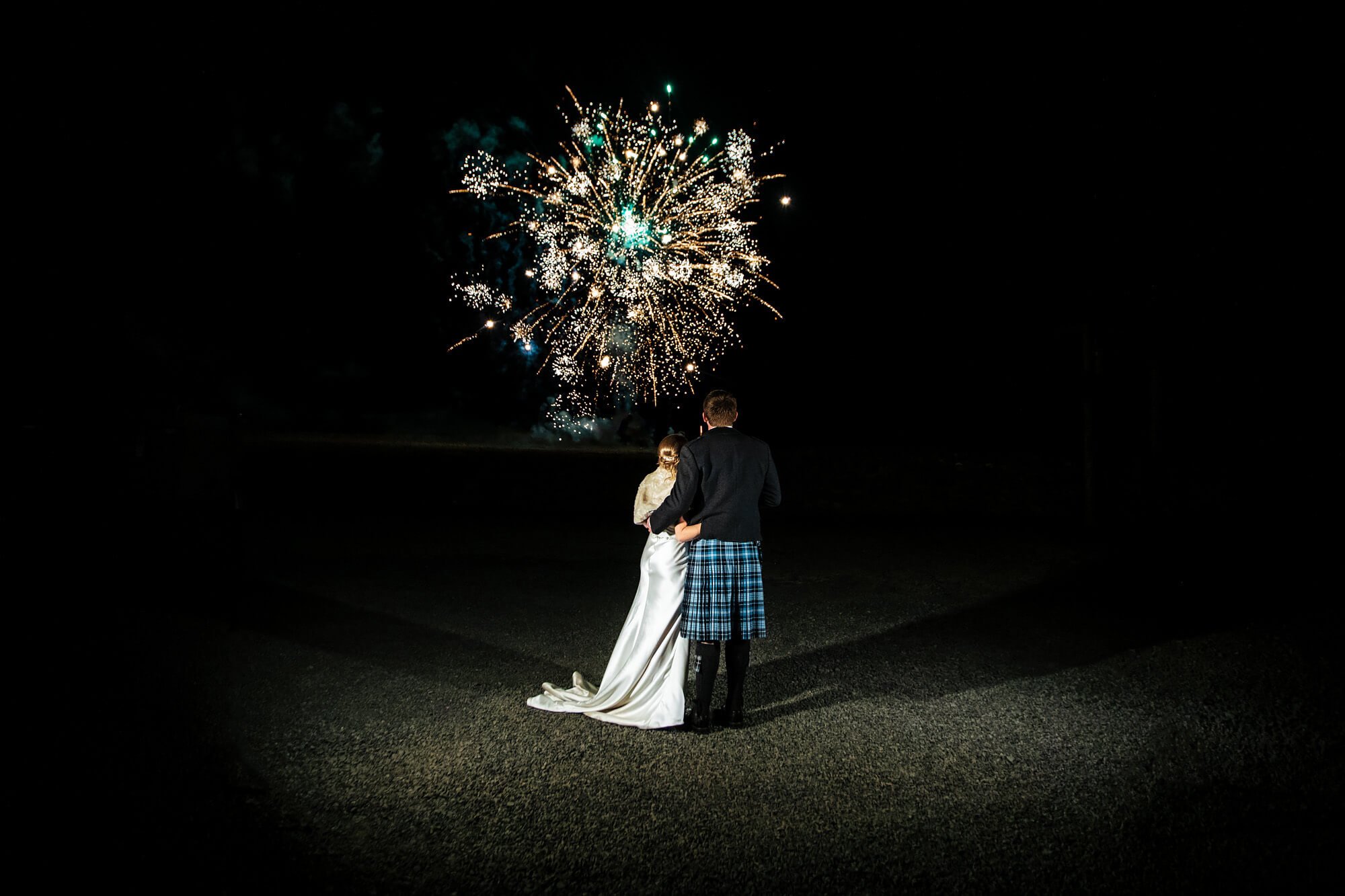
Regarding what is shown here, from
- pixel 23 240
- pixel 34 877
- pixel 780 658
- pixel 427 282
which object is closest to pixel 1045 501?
pixel 780 658

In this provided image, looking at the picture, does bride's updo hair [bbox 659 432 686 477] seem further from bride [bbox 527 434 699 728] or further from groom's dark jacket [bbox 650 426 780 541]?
groom's dark jacket [bbox 650 426 780 541]

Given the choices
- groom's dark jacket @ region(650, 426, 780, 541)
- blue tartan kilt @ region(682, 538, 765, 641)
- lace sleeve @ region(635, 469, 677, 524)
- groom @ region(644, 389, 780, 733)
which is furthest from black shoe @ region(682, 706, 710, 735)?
lace sleeve @ region(635, 469, 677, 524)

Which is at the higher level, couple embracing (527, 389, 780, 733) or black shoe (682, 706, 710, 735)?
couple embracing (527, 389, 780, 733)

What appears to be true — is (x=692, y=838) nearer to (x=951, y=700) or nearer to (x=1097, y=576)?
(x=951, y=700)

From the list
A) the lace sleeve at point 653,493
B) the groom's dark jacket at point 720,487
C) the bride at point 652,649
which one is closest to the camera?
the groom's dark jacket at point 720,487

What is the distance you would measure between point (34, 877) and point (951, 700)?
14.0 feet

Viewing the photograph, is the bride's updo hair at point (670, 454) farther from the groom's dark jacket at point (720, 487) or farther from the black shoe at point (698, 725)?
the black shoe at point (698, 725)

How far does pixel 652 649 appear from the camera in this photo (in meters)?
4.63

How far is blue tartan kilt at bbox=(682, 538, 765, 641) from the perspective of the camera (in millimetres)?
4480

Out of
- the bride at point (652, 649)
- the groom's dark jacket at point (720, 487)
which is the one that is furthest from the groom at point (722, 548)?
the bride at point (652, 649)

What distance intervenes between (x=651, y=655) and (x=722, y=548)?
0.69m

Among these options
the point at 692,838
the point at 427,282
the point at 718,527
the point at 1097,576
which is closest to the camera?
the point at 692,838

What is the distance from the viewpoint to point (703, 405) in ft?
15.4

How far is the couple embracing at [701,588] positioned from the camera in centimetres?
445
